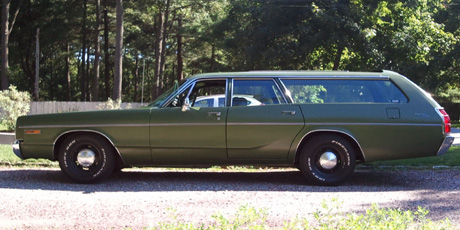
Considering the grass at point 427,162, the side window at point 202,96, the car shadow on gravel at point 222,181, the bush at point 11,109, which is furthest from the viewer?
the bush at point 11,109

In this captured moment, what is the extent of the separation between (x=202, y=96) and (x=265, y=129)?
45.8 inches

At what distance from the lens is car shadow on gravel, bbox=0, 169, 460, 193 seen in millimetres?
7598

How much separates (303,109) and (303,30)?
21602 mm

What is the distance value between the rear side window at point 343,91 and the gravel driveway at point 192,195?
1281 mm

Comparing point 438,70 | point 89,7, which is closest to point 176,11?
point 89,7

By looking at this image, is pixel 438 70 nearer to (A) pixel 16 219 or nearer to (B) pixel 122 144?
(B) pixel 122 144

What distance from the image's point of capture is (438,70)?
38844 mm

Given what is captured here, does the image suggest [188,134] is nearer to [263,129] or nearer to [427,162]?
[263,129]

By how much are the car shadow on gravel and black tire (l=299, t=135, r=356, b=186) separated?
15 centimetres

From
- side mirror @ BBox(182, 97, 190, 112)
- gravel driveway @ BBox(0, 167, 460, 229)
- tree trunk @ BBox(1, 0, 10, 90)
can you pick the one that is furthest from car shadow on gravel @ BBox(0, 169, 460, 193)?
tree trunk @ BBox(1, 0, 10, 90)

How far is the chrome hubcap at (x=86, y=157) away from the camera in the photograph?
26.2ft

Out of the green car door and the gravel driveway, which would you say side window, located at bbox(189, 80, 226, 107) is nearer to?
the green car door

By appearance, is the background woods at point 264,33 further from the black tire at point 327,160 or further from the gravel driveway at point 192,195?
the black tire at point 327,160

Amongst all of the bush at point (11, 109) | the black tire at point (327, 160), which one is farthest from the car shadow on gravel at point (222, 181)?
the bush at point (11, 109)
